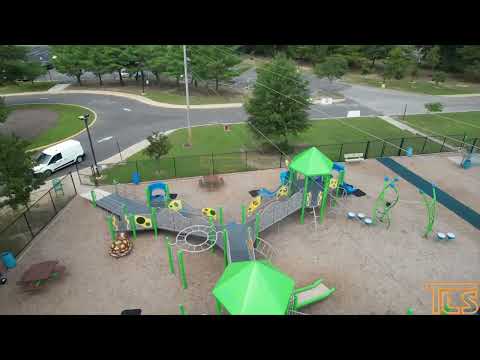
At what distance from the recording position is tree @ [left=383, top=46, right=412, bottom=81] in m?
49.3

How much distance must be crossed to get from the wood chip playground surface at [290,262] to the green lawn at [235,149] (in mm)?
3772

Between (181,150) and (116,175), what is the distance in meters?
6.04

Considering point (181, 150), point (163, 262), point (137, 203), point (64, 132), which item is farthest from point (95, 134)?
point (163, 262)

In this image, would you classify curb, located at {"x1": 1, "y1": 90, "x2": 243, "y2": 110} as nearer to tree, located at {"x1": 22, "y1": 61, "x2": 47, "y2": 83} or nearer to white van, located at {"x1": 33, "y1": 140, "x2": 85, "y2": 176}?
tree, located at {"x1": 22, "y1": 61, "x2": 47, "y2": 83}

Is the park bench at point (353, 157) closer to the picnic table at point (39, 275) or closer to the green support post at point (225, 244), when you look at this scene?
the green support post at point (225, 244)

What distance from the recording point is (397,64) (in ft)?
162

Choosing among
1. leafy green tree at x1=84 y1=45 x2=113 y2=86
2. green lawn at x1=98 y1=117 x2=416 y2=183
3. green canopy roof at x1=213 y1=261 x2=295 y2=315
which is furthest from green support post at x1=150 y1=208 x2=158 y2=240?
leafy green tree at x1=84 y1=45 x2=113 y2=86

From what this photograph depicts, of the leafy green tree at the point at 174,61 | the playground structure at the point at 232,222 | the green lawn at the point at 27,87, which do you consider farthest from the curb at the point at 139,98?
the playground structure at the point at 232,222

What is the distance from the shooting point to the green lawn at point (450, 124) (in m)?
31.3

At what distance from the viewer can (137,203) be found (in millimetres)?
18734

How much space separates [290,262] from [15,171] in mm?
13749

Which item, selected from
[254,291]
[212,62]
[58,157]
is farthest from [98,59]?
[254,291]

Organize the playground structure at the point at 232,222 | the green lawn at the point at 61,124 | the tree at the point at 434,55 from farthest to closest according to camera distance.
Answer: the tree at the point at 434,55 → the green lawn at the point at 61,124 → the playground structure at the point at 232,222

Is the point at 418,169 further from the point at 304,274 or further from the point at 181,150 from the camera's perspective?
the point at 181,150
